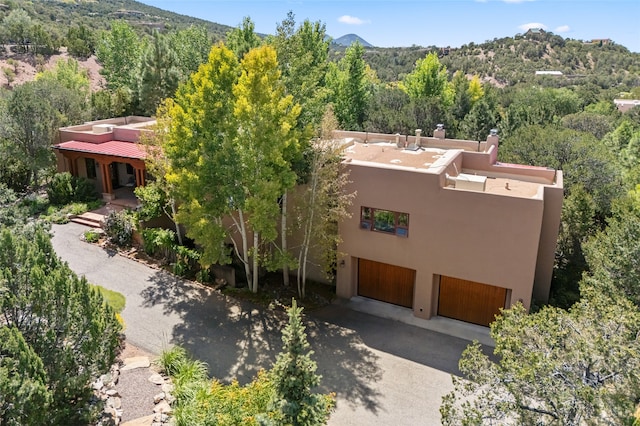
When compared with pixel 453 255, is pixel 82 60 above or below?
above

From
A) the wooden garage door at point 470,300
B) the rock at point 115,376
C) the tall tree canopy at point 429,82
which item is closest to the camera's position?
the rock at point 115,376

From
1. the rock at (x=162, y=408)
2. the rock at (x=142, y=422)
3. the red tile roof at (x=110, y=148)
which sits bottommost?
the rock at (x=162, y=408)

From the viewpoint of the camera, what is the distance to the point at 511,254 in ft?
53.1

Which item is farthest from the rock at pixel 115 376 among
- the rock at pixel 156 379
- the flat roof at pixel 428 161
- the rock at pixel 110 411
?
the flat roof at pixel 428 161

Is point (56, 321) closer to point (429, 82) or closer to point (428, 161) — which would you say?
point (428, 161)

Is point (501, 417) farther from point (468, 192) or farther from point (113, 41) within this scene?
point (113, 41)

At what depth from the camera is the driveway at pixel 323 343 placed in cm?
1412

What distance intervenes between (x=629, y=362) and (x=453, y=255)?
31.5ft

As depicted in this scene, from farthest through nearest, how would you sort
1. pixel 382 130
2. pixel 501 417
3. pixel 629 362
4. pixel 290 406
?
1. pixel 382 130
2. pixel 290 406
3. pixel 501 417
4. pixel 629 362

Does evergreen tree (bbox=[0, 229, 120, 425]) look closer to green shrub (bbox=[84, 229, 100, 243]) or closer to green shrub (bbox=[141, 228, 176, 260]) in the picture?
green shrub (bbox=[141, 228, 176, 260])

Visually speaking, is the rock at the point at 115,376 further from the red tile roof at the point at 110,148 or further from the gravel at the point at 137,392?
the red tile roof at the point at 110,148

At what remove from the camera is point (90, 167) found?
30.2 m

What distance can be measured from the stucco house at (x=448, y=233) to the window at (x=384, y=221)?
0.04m

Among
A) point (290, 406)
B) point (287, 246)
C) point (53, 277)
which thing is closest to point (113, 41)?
point (287, 246)
